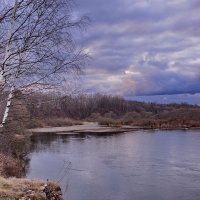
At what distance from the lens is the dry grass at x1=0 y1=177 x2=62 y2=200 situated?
9.31 meters

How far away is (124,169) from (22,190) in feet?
40.8

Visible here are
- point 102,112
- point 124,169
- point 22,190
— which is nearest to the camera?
point 22,190

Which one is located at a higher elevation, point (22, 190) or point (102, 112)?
point (102, 112)

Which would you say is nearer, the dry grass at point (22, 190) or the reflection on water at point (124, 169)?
the dry grass at point (22, 190)

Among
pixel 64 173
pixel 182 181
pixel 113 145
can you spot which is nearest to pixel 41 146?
pixel 113 145

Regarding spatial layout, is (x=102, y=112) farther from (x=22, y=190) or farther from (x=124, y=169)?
(x=22, y=190)

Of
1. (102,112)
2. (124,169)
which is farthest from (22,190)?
(102,112)

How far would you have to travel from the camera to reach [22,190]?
10055 millimetres

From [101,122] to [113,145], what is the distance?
41.5 m

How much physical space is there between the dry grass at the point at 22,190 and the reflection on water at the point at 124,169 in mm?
4460

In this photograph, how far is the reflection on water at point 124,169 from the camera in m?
16.4

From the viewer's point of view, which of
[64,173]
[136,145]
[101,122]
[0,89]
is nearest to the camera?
[0,89]

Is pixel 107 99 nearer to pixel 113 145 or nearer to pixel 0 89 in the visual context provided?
pixel 113 145

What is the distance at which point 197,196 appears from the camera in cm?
1573
